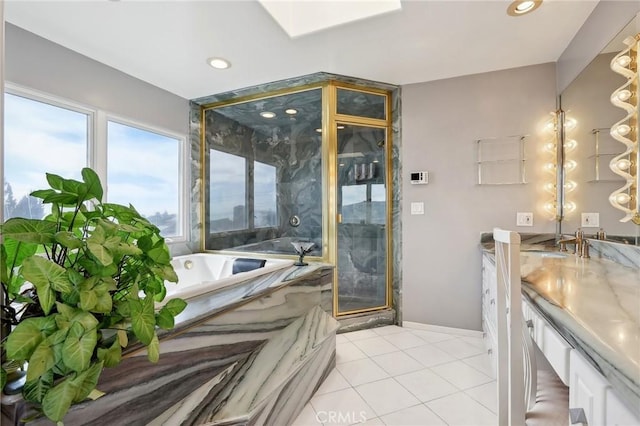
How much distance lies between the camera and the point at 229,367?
4.17 ft

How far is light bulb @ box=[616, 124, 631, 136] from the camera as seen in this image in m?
1.47

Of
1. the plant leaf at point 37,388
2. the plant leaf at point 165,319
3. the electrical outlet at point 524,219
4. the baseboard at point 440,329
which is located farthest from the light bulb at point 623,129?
the plant leaf at point 37,388

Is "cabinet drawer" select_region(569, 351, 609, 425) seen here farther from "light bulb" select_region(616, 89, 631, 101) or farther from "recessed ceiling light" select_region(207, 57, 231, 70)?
"recessed ceiling light" select_region(207, 57, 231, 70)

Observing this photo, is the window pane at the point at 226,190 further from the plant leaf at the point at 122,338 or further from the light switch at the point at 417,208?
the plant leaf at the point at 122,338

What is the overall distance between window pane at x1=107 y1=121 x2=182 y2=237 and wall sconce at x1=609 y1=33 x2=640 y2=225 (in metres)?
3.66

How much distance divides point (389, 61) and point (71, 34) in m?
2.41

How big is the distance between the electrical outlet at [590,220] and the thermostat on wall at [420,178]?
116 centimetres

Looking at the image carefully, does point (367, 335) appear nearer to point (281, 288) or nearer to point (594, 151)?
point (281, 288)

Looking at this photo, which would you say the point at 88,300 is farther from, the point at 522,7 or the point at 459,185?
the point at 459,185

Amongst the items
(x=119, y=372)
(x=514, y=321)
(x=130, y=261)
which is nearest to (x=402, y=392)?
(x=514, y=321)

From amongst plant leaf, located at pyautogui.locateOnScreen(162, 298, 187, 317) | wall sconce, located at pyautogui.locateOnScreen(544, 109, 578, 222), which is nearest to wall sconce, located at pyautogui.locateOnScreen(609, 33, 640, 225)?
wall sconce, located at pyautogui.locateOnScreen(544, 109, 578, 222)

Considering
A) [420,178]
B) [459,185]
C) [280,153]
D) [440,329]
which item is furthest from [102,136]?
[440,329]

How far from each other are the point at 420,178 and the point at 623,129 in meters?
1.37

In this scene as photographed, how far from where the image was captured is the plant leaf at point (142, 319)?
2.22 ft
